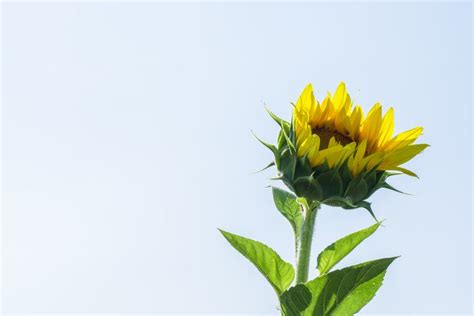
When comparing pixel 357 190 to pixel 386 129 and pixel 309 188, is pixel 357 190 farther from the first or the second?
pixel 386 129

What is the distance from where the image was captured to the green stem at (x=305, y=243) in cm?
253

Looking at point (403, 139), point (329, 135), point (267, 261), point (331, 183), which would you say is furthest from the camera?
point (329, 135)

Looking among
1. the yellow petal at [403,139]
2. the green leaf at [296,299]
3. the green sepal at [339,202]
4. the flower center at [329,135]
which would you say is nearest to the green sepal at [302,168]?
the green sepal at [339,202]

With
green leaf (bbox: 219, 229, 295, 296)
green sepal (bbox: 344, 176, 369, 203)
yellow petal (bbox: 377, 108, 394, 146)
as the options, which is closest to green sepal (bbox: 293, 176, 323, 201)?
green sepal (bbox: 344, 176, 369, 203)

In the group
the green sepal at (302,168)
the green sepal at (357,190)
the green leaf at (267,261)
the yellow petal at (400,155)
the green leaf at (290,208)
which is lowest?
the green leaf at (267,261)

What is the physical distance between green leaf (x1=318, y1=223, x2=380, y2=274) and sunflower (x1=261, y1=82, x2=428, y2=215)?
14cm

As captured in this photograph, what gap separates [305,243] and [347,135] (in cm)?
60

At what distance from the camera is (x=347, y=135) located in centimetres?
294

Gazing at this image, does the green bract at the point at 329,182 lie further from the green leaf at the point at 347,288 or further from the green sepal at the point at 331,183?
the green leaf at the point at 347,288

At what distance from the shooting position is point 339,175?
261 centimetres

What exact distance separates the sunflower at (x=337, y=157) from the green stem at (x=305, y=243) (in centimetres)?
6

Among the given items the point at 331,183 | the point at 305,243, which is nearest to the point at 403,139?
the point at 331,183

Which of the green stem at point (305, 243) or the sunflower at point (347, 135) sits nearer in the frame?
the green stem at point (305, 243)

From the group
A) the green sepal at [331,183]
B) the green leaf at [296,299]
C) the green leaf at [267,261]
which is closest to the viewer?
the green leaf at [296,299]
